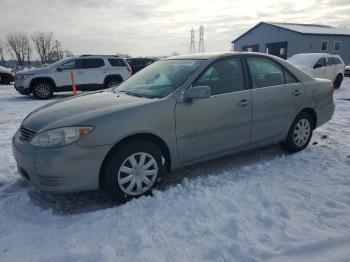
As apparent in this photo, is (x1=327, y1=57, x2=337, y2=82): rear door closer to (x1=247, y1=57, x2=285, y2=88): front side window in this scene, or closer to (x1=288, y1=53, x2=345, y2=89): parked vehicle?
(x1=288, y1=53, x2=345, y2=89): parked vehicle

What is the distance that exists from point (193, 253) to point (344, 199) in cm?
193

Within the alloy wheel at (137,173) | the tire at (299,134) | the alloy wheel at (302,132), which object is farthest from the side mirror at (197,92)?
the alloy wheel at (302,132)

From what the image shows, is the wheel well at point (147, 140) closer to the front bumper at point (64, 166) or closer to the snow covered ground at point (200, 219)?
the front bumper at point (64, 166)

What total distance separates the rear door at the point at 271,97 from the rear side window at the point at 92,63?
9.87 meters

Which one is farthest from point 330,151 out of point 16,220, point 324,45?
point 324,45

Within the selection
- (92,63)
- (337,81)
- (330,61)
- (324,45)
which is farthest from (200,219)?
(324,45)

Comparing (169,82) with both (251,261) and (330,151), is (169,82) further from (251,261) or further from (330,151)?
(330,151)

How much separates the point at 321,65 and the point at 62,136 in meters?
13.4

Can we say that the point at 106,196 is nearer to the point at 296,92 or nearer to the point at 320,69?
the point at 296,92

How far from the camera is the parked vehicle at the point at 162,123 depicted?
326cm

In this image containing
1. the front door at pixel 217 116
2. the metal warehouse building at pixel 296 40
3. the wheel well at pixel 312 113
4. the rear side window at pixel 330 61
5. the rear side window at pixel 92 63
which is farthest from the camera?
the metal warehouse building at pixel 296 40

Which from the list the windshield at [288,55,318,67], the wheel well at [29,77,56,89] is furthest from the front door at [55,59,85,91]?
the windshield at [288,55,318,67]

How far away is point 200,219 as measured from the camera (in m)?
3.21

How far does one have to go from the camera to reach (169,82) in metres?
4.07
